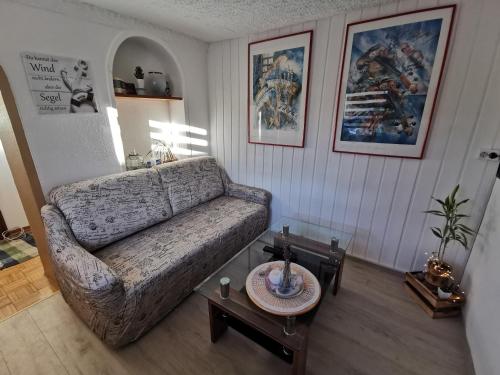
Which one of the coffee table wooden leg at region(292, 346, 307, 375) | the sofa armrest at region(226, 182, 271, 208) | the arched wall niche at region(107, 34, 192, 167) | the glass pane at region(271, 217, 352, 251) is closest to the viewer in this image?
the coffee table wooden leg at region(292, 346, 307, 375)

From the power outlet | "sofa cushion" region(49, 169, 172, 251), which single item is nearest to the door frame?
"sofa cushion" region(49, 169, 172, 251)

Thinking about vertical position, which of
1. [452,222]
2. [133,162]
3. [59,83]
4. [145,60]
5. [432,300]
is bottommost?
[432,300]

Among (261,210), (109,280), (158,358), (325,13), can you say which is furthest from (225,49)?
(158,358)

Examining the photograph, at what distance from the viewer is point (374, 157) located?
195 cm

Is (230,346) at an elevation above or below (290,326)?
below

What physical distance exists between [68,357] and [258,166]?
2.14m

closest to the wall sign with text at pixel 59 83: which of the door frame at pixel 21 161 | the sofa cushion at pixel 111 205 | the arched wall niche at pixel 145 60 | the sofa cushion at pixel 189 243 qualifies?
the door frame at pixel 21 161

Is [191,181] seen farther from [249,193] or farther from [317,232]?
[317,232]

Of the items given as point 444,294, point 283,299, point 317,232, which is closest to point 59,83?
point 283,299

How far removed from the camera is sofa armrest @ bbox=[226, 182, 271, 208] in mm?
2566

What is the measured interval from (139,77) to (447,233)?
→ 9.74ft

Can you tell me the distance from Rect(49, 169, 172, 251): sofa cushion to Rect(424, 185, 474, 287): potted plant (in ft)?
7.17

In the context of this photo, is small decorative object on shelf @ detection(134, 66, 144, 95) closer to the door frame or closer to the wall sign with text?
the wall sign with text

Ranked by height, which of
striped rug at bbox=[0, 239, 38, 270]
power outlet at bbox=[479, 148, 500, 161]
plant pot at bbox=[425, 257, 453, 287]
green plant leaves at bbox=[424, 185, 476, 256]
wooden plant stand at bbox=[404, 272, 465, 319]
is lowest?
striped rug at bbox=[0, 239, 38, 270]
